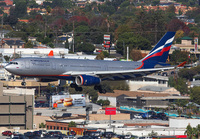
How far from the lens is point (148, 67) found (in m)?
91.9

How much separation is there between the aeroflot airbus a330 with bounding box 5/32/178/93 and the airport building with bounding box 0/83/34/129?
2797 centimetres

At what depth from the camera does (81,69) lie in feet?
271

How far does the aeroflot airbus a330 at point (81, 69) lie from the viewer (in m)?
77.8

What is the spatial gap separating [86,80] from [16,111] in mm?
33760

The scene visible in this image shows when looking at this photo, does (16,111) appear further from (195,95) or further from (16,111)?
(195,95)

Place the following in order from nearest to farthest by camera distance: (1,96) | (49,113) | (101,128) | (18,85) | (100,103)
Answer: (101,128), (1,96), (49,113), (100,103), (18,85)

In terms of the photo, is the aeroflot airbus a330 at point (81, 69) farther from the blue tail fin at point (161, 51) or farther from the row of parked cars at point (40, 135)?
the row of parked cars at point (40, 135)

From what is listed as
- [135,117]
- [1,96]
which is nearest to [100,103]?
[135,117]

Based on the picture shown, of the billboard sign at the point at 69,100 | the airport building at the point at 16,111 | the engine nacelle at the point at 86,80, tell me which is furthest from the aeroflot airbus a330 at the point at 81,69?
the billboard sign at the point at 69,100

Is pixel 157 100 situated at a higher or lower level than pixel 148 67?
lower

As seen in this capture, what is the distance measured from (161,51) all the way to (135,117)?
133ft

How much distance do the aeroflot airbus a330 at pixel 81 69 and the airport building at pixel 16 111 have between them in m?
28.0

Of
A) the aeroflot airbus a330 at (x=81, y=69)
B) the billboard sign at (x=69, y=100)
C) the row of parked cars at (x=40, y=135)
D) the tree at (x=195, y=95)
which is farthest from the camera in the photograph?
the tree at (x=195, y=95)

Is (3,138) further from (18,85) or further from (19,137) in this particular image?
(18,85)
